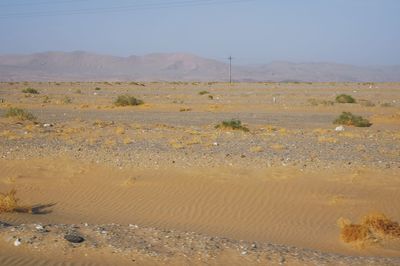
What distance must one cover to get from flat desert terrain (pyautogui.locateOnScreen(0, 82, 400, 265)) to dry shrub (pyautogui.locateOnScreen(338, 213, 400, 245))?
0.03 metres

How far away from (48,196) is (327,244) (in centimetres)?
849

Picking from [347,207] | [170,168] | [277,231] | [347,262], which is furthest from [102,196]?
[347,262]

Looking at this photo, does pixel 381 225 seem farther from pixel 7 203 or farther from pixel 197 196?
pixel 7 203

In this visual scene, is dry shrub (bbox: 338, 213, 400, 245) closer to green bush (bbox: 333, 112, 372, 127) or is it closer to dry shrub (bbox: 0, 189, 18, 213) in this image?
dry shrub (bbox: 0, 189, 18, 213)

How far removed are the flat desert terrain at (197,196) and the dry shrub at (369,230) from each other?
3 centimetres

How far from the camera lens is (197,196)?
1609 cm

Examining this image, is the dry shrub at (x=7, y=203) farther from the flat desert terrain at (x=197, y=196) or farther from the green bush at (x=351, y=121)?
the green bush at (x=351, y=121)

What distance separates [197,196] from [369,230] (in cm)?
552

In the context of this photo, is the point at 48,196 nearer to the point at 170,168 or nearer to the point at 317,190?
the point at 170,168

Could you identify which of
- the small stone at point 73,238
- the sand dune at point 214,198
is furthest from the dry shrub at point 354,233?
the small stone at point 73,238

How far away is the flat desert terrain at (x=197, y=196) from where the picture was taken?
32.3ft

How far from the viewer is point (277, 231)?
13.0 metres

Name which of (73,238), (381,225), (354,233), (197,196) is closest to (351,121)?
(197,196)

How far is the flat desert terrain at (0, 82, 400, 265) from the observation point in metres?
9.85
